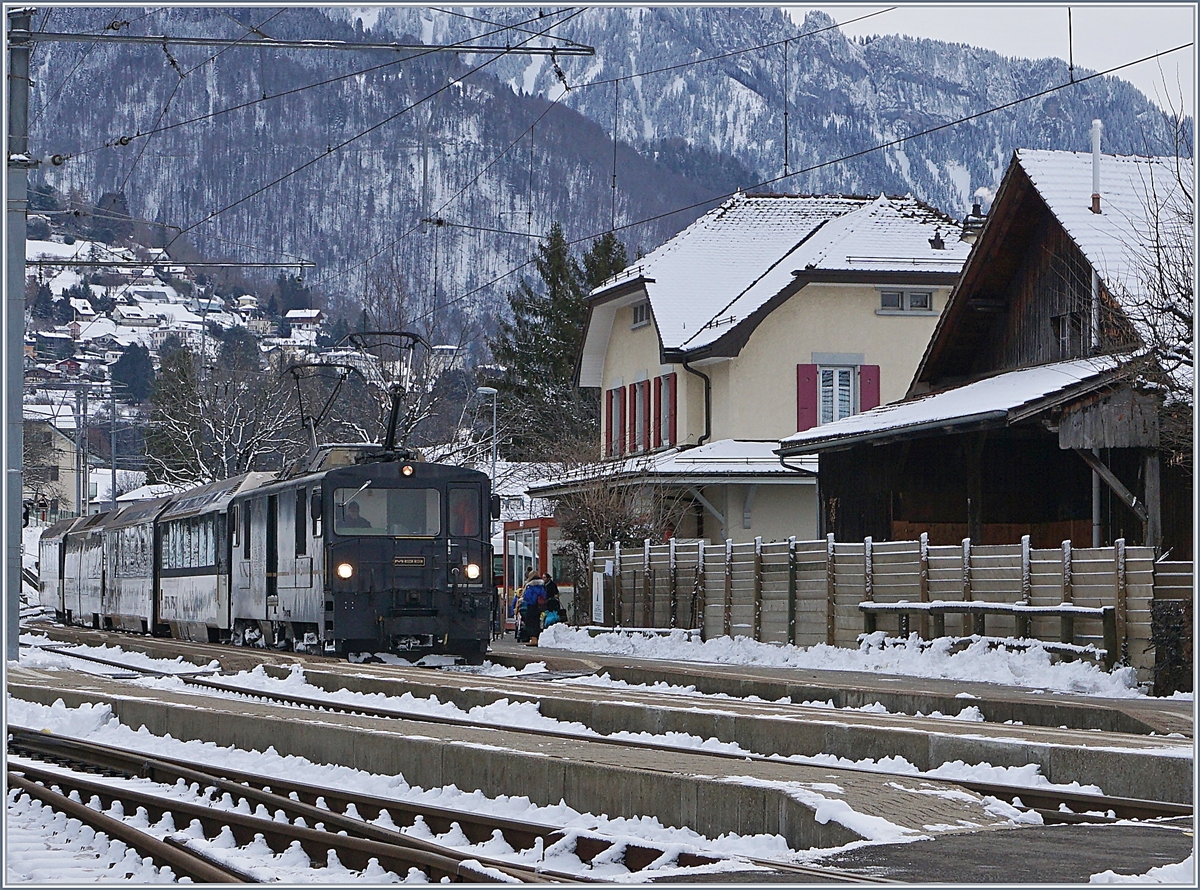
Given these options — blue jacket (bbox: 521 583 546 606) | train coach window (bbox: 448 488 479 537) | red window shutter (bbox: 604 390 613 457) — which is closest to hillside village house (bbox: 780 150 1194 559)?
train coach window (bbox: 448 488 479 537)

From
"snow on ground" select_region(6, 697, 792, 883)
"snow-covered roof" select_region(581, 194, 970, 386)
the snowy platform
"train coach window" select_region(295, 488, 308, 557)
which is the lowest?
"snow on ground" select_region(6, 697, 792, 883)

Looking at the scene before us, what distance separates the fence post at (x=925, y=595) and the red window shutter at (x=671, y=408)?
17.6m

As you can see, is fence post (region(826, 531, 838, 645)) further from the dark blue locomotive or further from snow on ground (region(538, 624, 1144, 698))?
the dark blue locomotive

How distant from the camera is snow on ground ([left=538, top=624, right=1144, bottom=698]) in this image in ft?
65.5

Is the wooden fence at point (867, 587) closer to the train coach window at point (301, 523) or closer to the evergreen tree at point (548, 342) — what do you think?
the train coach window at point (301, 523)

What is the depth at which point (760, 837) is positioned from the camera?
940cm

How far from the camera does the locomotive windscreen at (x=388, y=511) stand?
2584 cm

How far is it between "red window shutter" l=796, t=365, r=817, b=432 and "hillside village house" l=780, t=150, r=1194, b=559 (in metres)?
7.73

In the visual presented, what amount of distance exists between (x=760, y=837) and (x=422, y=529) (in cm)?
1746

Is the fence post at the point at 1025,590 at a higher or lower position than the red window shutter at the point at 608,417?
lower

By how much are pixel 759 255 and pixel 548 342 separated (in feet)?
102

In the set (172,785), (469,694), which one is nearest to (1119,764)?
(172,785)

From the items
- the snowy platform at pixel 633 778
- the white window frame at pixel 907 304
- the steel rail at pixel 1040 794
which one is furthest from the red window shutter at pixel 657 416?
the snowy platform at pixel 633 778

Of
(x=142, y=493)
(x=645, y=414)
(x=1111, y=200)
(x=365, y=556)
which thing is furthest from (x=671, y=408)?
(x=142, y=493)
